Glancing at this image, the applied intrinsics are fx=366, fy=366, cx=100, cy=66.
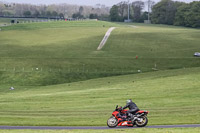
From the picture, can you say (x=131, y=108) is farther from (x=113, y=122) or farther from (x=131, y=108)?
(x=113, y=122)

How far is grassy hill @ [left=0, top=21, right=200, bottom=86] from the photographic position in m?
75.9

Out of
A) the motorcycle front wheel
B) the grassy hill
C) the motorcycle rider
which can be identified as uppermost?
the motorcycle rider

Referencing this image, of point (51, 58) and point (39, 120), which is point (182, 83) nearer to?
point (39, 120)

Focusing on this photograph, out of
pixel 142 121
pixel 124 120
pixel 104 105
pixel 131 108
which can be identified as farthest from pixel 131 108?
pixel 104 105

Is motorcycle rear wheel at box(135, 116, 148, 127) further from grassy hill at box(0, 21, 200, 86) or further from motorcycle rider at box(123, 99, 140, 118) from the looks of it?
grassy hill at box(0, 21, 200, 86)

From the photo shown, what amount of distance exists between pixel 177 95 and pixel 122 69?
3891cm

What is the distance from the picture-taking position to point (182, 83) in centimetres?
5256

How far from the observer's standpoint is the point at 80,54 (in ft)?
331

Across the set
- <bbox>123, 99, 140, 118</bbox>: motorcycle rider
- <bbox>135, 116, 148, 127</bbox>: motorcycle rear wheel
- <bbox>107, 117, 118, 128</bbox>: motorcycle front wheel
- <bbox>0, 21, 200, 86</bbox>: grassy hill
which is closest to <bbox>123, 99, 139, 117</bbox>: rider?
<bbox>123, 99, 140, 118</bbox>: motorcycle rider

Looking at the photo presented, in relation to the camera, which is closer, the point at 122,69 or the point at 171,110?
the point at 171,110

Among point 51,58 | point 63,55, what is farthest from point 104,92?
point 63,55

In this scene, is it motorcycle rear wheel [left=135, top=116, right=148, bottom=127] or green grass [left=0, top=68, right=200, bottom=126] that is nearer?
motorcycle rear wheel [left=135, top=116, right=148, bottom=127]

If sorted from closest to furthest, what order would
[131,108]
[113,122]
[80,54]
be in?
[131,108], [113,122], [80,54]

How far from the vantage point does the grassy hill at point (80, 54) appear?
249 feet
